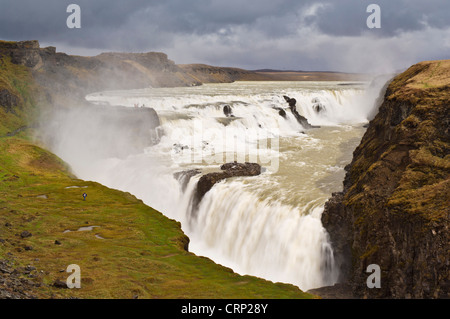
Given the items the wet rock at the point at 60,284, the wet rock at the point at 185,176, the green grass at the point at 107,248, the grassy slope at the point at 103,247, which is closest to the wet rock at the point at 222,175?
the wet rock at the point at 185,176

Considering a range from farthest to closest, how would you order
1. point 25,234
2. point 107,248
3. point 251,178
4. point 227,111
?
point 227,111, point 251,178, point 25,234, point 107,248

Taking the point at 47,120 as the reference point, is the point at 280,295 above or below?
below

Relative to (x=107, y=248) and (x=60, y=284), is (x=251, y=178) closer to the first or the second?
(x=107, y=248)

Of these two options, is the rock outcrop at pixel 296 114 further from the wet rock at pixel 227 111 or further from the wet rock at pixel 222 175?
the wet rock at pixel 222 175

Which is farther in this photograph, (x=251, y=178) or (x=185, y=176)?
(x=185, y=176)

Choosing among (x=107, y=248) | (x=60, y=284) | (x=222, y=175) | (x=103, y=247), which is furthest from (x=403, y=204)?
(x=222, y=175)

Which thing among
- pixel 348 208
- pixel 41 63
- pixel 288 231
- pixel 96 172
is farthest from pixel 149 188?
pixel 41 63

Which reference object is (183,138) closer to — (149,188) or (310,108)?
(149,188)
